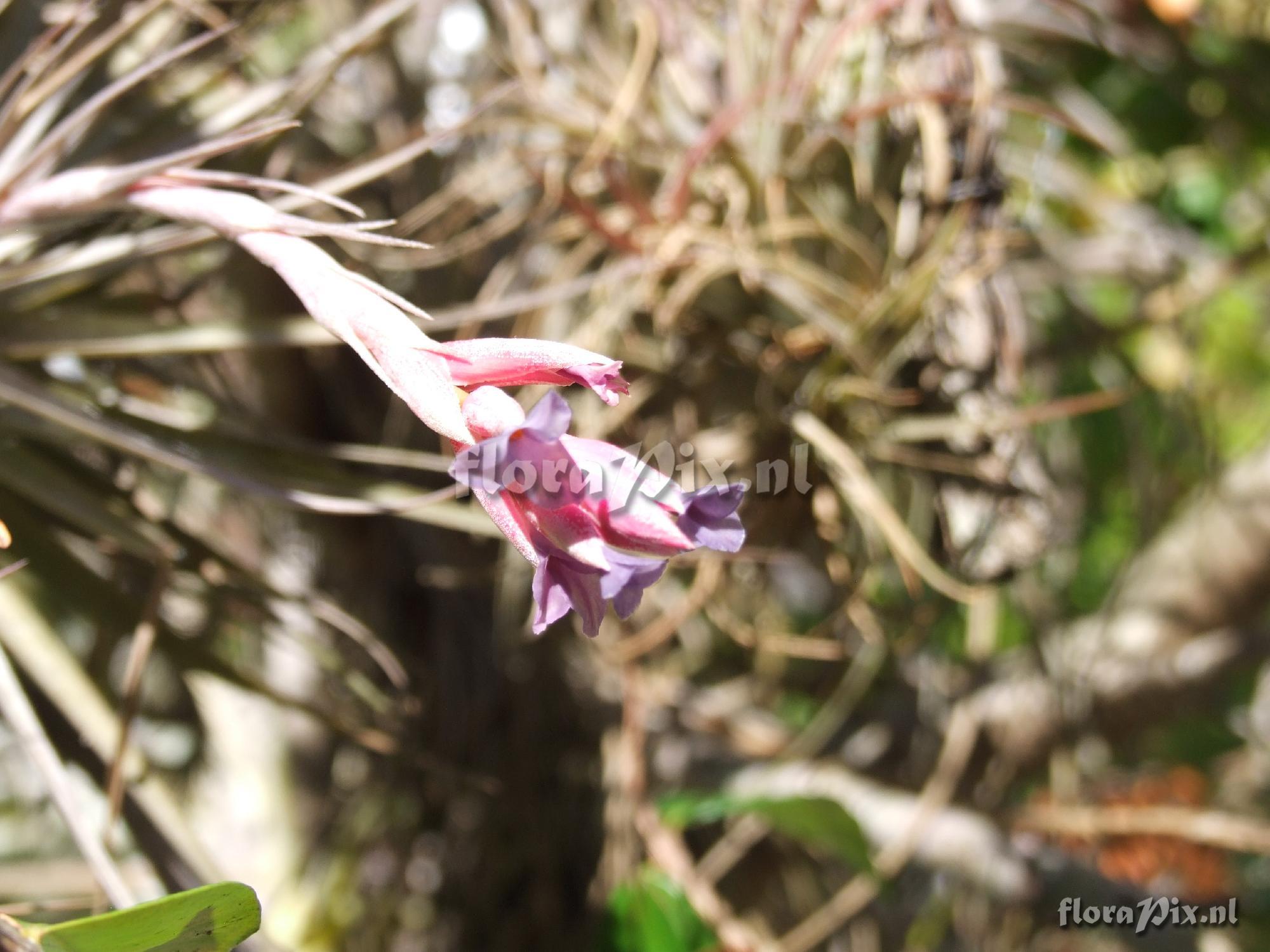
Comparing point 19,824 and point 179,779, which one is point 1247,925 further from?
point 19,824

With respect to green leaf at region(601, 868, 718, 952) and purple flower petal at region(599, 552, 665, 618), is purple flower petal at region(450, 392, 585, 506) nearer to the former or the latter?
purple flower petal at region(599, 552, 665, 618)

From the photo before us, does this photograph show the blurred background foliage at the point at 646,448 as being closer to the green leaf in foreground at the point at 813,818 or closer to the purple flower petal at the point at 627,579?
the green leaf in foreground at the point at 813,818

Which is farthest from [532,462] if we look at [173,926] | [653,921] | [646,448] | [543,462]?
[653,921]

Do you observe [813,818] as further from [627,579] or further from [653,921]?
[627,579]

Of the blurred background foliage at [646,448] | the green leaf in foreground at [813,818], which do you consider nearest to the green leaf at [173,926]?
the blurred background foliage at [646,448]

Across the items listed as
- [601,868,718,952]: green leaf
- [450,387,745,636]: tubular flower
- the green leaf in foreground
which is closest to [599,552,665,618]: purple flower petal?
[450,387,745,636]: tubular flower

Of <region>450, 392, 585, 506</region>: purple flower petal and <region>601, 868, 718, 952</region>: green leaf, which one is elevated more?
<region>450, 392, 585, 506</region>: purple flower petal
